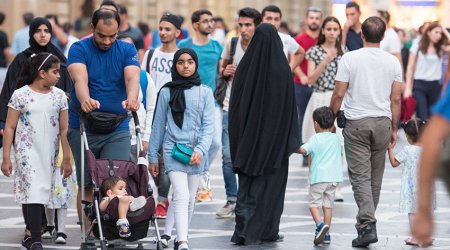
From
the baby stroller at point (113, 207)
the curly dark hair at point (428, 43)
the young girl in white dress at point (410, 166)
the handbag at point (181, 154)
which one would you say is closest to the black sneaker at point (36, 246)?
the baby stroller at point (113, 207)

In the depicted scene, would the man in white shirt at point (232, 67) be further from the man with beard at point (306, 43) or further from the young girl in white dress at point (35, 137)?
the man with beard at point (306, 43)

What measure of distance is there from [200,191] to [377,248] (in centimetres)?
345

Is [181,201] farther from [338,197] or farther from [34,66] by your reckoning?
[338,197]

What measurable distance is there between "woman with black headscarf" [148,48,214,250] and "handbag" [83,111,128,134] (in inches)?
14.2

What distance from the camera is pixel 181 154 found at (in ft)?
35.1

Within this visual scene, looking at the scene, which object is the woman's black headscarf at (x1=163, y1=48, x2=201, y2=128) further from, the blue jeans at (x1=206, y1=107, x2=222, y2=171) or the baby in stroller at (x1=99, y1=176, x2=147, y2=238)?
the blue jeans at (x1=206, y1=107, x2=222, y2=171)

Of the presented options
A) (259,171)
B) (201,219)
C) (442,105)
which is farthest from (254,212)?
(442,105)

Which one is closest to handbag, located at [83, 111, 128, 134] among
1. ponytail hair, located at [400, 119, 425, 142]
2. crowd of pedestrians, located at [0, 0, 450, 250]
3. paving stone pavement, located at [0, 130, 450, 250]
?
crowd of pedestrians, located at [0, 0, 450, 250]

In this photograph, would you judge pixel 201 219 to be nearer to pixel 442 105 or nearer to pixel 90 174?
pixel 90 174

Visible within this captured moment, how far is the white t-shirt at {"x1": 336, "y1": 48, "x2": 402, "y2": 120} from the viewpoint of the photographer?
1148 centimetres

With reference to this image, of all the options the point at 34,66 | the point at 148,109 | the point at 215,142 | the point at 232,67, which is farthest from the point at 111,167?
the point at 232,67

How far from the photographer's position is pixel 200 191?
14.5 metres

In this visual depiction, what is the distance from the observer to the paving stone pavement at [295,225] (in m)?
11.6

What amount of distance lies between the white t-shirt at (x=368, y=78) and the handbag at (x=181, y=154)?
1.56 metres
